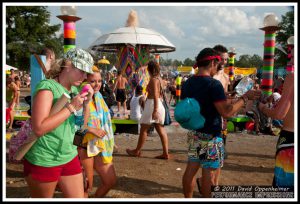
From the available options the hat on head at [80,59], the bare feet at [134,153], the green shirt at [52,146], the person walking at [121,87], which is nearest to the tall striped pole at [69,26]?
the bare feet at [134,153]

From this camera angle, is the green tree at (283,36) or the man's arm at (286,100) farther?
the green tree at (283,36)

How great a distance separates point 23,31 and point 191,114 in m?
42.9

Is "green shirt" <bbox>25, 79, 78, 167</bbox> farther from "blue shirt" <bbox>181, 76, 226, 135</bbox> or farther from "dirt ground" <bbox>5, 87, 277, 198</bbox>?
"dirt ground" <bbox>5, 87, 277, 198</bbox>

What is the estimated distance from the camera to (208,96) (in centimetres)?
292

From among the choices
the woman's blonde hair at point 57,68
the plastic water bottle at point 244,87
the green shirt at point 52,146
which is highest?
the woman's blonde hair at point 57,68

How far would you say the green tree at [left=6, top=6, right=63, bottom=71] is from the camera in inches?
1531

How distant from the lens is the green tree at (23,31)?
128 ft

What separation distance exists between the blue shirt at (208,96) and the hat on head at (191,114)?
0.18 ft

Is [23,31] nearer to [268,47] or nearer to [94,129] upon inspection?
[268,47]

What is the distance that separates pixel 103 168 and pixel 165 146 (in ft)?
8.46

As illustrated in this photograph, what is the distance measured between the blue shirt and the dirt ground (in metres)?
1.34

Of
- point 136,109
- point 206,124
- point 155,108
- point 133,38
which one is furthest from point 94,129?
point 133,38

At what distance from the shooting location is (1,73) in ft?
8.38

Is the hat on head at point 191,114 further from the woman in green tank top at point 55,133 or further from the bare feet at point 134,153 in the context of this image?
the bare feet at point 134,153
